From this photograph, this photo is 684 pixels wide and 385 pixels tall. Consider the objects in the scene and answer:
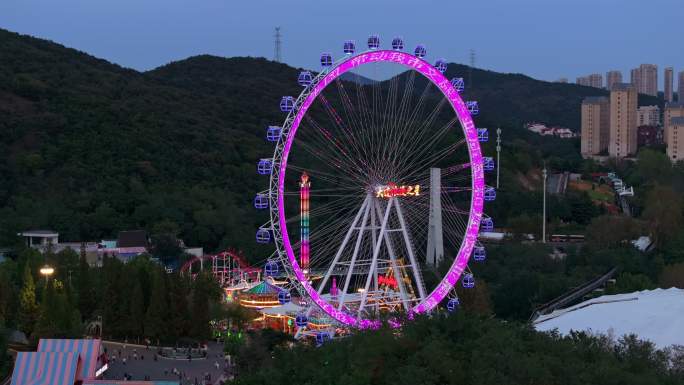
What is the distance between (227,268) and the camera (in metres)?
52.4

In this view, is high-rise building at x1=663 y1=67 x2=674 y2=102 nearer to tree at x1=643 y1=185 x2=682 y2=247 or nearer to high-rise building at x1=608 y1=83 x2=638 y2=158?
high-rise building at x1=608 y1=83 x2=638 y2=158

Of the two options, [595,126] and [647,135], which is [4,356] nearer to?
[595,126]

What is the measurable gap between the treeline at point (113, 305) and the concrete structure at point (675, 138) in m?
77.4

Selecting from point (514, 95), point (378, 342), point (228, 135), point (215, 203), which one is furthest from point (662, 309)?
point (514, 95)

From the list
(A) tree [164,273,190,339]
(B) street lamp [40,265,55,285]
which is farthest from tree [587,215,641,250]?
(B) street lamp [40,265,55,285]

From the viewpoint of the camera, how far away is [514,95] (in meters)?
166

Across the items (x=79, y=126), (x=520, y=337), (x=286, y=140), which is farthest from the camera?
(x=79, y=126)

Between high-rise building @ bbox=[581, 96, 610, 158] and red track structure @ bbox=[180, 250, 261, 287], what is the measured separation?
258 ft

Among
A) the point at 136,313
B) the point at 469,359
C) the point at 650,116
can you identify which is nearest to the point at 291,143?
the point at 136,313

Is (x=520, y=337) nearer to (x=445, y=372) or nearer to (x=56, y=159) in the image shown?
(x=445, y=372)

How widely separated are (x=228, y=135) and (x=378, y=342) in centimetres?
5744

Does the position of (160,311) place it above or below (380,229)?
below

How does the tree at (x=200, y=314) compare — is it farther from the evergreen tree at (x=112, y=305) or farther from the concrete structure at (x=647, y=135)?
the concrete structure at (x=647, y=135)

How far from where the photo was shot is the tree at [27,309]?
1458 inches
